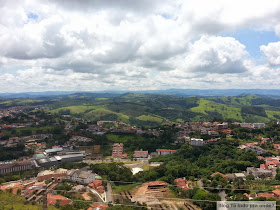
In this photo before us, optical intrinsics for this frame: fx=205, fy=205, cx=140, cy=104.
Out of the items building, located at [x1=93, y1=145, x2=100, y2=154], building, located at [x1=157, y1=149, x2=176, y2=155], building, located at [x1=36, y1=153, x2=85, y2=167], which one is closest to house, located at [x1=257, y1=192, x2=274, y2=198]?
building, located at [x1=157, y1=149, x2=176, y2=155]

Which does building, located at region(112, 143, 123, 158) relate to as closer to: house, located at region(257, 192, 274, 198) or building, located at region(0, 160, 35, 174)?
building, located at region(0, 160, 35, 174)

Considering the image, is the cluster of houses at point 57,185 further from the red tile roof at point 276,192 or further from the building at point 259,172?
the building at point 259,172

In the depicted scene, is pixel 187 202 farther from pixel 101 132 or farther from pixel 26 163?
pixel 101 132

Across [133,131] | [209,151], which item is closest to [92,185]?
[209,151]

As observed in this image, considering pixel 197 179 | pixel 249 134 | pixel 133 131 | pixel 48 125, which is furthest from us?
pixel 48 125

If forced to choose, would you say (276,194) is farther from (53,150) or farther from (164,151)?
(53,150)

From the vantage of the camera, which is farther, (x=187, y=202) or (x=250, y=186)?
(x=250, y=186)
